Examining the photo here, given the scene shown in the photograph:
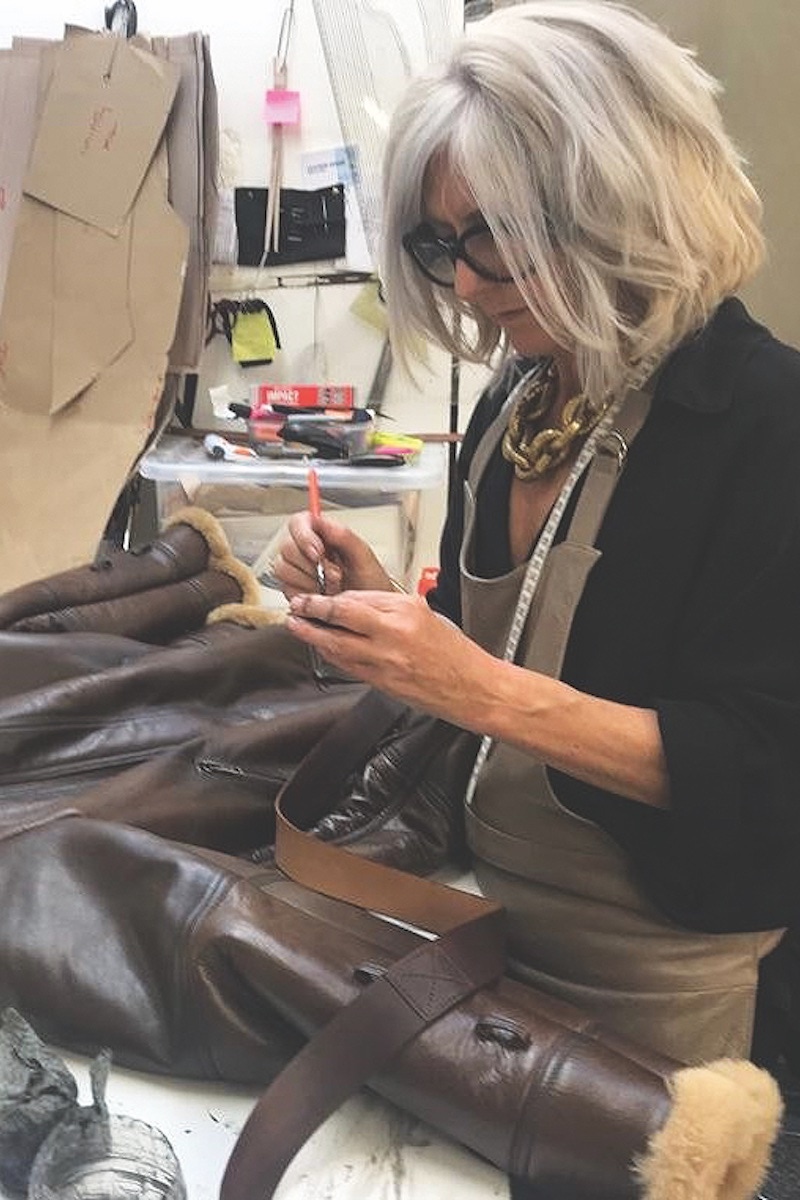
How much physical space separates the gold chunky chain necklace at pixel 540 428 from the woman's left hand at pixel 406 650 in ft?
0.81

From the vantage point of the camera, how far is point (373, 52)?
2.27 metres

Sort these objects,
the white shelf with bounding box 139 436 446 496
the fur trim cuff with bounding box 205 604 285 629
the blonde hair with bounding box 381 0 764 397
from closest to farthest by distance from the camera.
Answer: the blonde hair with bounding box 381 0 764 397, the fur trim cuff with bounding box 205 604 285 629, the white shelf with bounding box 139 436 446 496

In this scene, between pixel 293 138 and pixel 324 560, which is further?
pixel 293 138

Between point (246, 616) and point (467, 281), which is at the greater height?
point (467, 281)

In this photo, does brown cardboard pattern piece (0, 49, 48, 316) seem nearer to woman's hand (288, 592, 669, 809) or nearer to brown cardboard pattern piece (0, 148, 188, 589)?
brown cardboard pattern piece (0, 148, 188, 589)

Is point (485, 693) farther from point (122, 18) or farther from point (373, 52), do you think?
point (122, 18)

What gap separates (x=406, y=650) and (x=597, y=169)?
1.28 ft

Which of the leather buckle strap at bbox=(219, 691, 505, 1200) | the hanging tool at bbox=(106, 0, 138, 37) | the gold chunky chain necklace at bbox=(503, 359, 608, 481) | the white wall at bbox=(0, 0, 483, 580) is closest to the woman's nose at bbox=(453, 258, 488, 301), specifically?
the gold chunky chain necklace at bbox=(503, 359, 608, 481)

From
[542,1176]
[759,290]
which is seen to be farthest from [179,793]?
[759,290]

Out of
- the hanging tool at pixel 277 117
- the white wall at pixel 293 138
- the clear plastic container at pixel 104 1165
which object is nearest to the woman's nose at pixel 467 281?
the clear plastic container at pixel 104 1165

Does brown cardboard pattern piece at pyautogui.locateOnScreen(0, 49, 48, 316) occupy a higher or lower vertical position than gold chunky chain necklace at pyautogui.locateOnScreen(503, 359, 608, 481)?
higher

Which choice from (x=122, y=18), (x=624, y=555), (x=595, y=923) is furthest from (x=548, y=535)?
(x=122, y=18)

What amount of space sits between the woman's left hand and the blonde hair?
0.85ft

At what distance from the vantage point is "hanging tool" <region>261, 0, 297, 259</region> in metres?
2.29
